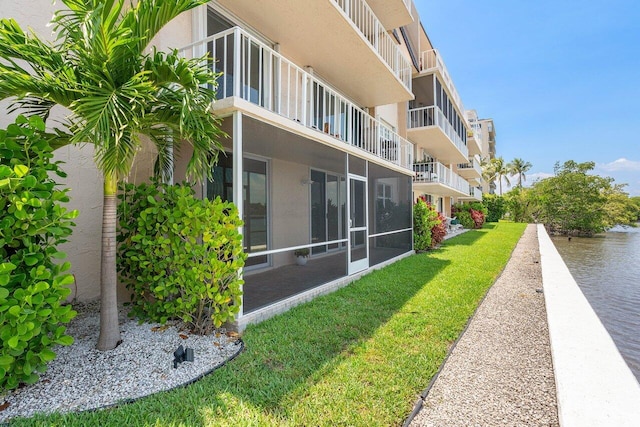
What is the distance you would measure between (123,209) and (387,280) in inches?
212

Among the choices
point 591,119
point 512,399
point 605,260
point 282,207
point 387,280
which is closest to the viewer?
point 512,399

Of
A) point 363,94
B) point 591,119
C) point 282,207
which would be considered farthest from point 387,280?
point 591,119

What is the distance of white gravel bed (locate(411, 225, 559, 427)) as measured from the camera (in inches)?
104

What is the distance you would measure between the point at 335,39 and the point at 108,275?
6.85 metres

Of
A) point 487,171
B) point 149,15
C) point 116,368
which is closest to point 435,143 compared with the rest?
point 149,15

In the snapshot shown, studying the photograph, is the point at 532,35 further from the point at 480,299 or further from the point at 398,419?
the point at 398,419

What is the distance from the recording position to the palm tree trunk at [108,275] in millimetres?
3521

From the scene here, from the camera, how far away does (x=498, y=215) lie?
122ft

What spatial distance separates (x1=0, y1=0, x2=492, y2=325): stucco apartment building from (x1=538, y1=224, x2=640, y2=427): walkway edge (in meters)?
3.59

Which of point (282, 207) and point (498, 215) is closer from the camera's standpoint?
point (282, 207)

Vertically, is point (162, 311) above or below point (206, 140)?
below

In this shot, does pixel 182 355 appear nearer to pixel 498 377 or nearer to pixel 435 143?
pixel 498 377

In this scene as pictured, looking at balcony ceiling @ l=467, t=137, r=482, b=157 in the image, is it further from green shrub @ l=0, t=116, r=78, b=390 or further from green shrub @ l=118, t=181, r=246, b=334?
green shrub @ l=0, t=116, r=78, b=390

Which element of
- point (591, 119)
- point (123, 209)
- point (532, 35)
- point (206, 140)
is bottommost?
point (123, 209)
